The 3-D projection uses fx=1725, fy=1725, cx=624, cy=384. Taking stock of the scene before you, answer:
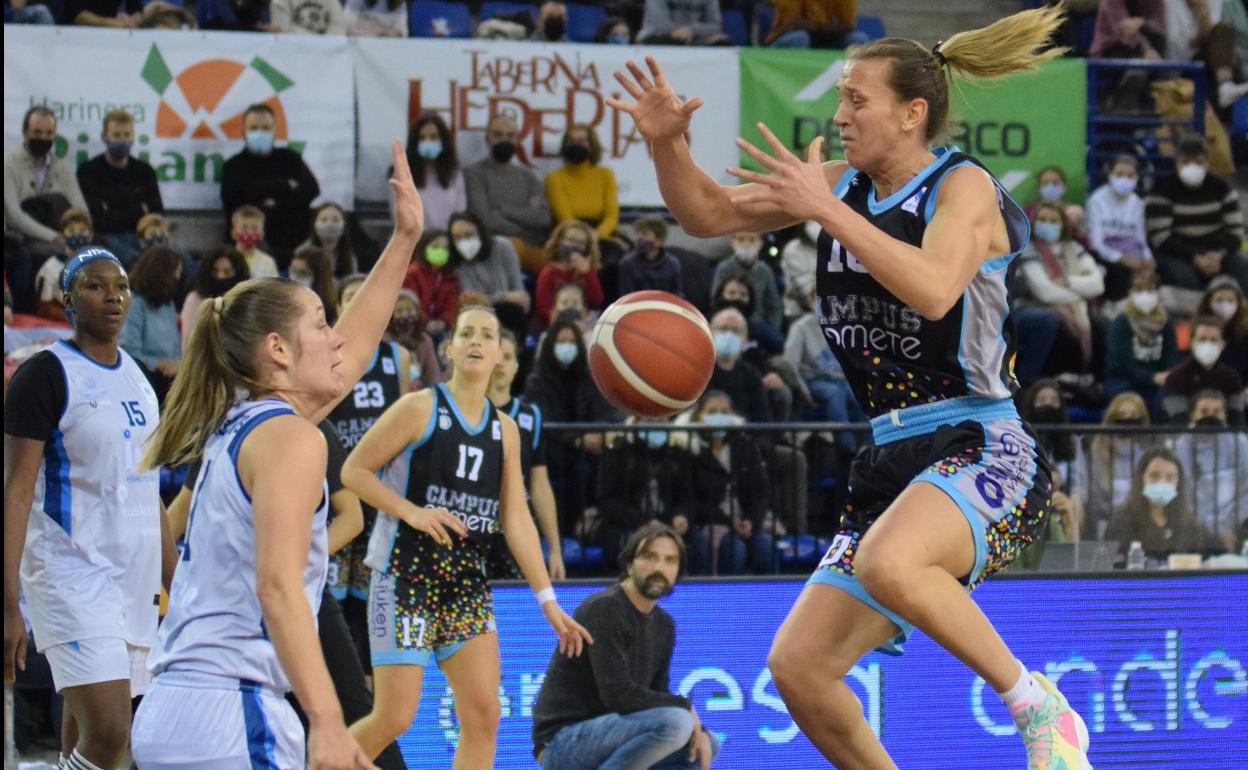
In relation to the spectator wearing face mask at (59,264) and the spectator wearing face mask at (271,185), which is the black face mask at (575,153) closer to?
the spectator wearing face mask at (271,185)

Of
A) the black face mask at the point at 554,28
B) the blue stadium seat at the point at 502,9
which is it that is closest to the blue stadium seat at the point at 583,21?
the blue stadium seat at the point at 502,9

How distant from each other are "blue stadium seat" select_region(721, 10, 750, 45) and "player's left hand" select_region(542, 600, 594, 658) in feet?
29.5

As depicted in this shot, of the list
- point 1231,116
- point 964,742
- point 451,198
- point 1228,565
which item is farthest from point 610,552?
point 1231,116

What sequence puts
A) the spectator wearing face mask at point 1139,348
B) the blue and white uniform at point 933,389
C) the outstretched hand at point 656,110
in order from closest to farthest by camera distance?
the blue and white uniform at point 933,389
the outstretched hand at point 656,110
the spectator wearing face mask at point 1139,348

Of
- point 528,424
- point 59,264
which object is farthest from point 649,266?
point 528,424

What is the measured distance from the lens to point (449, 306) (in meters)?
11.8

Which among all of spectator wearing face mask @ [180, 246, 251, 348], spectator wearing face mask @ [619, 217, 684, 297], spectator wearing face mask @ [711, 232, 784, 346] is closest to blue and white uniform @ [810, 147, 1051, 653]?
spectator wearing face mask @ [180, 246, 251, 348]

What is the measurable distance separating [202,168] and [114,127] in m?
0.86

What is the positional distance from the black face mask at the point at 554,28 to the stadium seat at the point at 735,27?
176 centimetres

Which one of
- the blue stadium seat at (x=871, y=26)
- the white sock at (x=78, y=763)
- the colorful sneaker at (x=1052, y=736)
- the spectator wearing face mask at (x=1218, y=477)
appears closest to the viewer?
the colorful sneaker at (x=1052, y=736)

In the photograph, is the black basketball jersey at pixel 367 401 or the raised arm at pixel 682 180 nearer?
the raised arm at pixel 682 180

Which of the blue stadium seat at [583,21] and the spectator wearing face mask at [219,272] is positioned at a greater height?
the blue stadium seat at [583,21]

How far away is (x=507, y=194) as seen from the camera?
1314 centimetres

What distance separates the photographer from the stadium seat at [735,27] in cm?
1516
